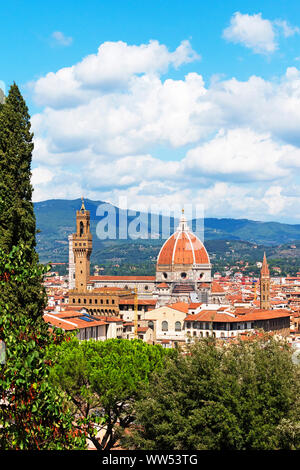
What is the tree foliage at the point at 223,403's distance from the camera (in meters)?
14.9

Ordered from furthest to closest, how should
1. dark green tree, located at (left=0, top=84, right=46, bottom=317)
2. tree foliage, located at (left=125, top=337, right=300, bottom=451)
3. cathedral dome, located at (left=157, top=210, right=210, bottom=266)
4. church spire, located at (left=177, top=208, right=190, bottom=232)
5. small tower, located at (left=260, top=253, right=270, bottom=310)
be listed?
church spire, located at (left=177, top=208, right=190, bottom=232)
small tower, located at (left=260, top=253, right=270, bottom=310)
cathedral dome, located at (left=157, top=210, right=210, bottom=266)
dark green tree, located at (left=0, top=84, right=46, bottom=317)
tree foliage, located at (left=125, top=337, right=300, bottom=451)

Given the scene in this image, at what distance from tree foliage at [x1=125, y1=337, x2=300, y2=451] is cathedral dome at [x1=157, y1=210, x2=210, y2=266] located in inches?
2680

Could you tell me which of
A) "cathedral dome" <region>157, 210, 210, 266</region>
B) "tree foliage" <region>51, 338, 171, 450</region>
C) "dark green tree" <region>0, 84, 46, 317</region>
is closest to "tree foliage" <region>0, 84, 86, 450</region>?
"dark green tree" <region>0, 84, 46, 317</region>

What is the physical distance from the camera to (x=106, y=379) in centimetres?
1950

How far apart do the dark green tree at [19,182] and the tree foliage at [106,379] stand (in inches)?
103

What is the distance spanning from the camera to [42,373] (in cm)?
762

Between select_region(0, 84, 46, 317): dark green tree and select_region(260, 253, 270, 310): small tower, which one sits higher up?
select_region(0, 84, 46, 317): dark green tree

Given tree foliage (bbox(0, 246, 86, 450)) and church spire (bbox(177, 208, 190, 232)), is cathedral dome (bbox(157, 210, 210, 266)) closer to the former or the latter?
church spire (bbox(177, 208, 190, 232))

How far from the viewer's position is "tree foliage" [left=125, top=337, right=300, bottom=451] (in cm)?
1486

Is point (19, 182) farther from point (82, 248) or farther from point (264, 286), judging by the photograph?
point (264, 286)

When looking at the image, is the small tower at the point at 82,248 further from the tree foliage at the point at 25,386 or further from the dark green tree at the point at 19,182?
the tree foliage at the point at 25,386
